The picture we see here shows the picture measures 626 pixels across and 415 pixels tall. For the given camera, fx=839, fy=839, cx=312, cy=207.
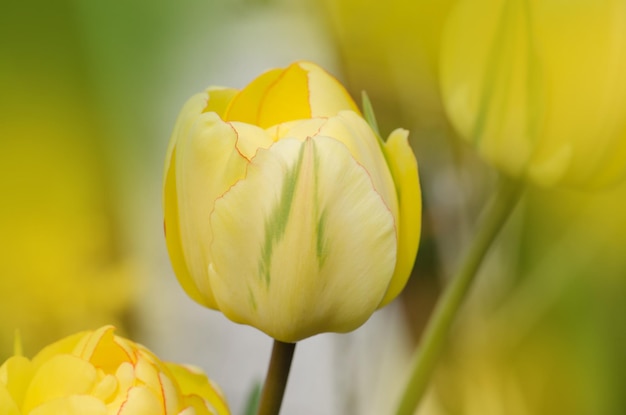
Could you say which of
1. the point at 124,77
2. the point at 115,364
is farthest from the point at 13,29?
the point at 115,364

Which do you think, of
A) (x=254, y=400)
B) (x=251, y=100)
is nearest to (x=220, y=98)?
(x=251, y=100)

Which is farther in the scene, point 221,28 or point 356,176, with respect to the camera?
point 221,28

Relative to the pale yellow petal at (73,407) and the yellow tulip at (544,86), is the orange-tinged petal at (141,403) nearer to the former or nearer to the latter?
the pale yellow petal at (73,407)

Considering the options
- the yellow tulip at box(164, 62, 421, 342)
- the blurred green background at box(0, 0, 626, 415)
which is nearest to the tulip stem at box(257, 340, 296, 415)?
the yellow tulip at box(164, 62, 421, 342)

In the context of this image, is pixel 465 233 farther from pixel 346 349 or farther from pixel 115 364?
pixel 115 364

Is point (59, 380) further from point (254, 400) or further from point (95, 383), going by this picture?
point (254, 400)

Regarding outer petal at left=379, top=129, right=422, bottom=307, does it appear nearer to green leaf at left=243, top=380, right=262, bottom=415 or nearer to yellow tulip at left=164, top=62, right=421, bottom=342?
yellow tulip at left=164, top=62, right=421, bottom=342

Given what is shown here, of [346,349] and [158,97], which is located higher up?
[158,97]
